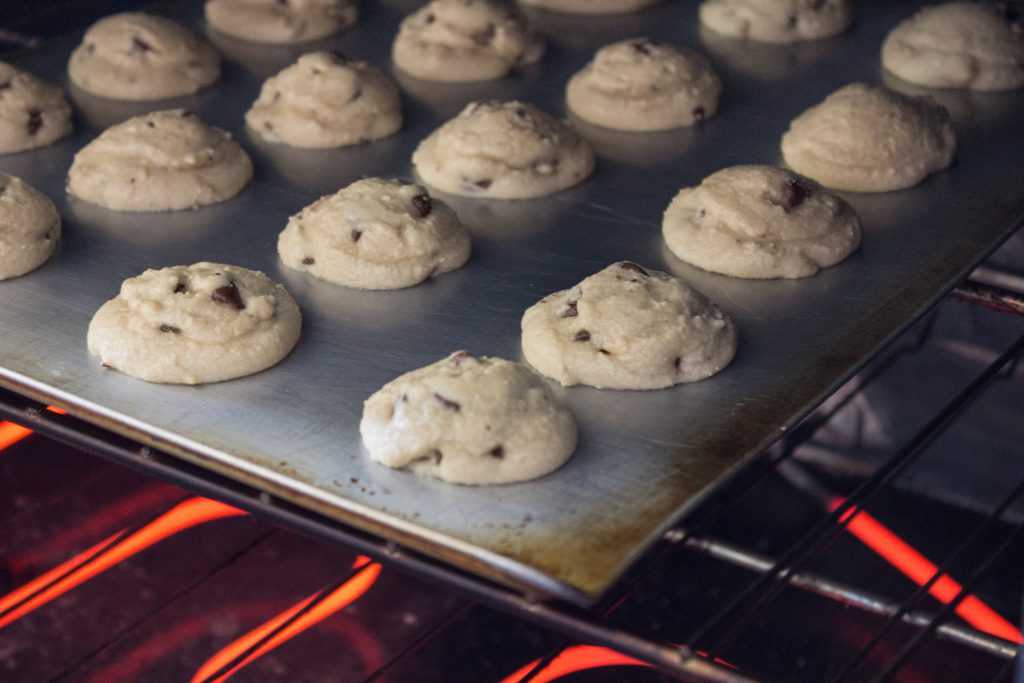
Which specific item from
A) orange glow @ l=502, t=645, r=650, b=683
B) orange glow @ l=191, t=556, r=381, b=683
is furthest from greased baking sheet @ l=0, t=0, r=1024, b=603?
orange glow @ l=502, t=645, r=650, b=683

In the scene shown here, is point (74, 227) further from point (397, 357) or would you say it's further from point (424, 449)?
point (424, 449)

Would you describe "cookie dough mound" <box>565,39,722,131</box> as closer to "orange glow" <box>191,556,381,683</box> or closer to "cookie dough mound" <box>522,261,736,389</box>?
"cookie dough mound" <box>522,261,736,389</box>

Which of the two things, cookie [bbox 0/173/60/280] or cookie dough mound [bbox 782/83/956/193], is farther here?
cookie dough mound [bbox 782/83/956/193]

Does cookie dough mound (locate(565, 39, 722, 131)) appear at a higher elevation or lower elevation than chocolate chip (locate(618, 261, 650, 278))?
lower

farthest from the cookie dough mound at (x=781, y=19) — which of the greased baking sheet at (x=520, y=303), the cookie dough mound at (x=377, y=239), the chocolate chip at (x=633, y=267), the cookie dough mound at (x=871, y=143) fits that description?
the chocolate chip at (x=633, y=267)

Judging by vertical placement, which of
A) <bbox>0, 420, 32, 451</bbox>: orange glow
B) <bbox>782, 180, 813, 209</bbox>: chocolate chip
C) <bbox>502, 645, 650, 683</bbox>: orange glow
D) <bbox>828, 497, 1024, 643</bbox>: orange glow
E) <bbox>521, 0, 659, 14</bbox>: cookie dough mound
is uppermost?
<bbox>782, 180, 813, 209</bbox>: chocolate chip

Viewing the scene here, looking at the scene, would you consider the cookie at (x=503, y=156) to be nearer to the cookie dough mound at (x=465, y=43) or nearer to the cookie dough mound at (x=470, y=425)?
the cookie dough mound at (x=465, y=43)
